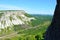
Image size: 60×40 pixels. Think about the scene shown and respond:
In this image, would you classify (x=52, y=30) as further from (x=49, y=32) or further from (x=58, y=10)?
(x=58, y=10)

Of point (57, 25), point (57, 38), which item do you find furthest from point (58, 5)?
point (57, 38)

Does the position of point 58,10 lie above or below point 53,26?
above

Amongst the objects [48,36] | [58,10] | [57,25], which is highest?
[58,10]

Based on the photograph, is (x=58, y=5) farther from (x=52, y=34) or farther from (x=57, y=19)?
(x=52, y=34)

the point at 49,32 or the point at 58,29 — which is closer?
the point at 58,29

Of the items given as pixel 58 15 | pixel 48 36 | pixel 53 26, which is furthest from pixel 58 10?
pixel 48 36

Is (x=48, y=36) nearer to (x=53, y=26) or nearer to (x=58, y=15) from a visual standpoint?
(x=53, y=26)

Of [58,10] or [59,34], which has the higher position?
[58,10]
